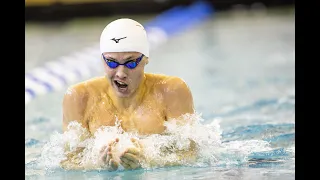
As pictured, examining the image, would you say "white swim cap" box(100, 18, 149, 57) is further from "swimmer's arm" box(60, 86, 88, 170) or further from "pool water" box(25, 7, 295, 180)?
"pool water" box(25, 7, 295, 180)

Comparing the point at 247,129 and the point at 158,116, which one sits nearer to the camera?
the point at 158,116

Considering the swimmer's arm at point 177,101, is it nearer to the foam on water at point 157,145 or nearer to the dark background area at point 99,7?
the foam on water at point 157,145

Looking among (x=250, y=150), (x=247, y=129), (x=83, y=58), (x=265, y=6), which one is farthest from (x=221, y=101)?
(x=265, y=6)

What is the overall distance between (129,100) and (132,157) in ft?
0.93

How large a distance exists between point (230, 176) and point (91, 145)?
46 cm

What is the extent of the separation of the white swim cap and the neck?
0.15m

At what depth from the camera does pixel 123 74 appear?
7.50 ft

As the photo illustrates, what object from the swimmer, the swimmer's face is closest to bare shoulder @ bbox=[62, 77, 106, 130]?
the swimmer

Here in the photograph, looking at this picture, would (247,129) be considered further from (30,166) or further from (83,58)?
(83,58)

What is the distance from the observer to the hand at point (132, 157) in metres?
2.22

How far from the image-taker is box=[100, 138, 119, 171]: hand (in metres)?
2.19
